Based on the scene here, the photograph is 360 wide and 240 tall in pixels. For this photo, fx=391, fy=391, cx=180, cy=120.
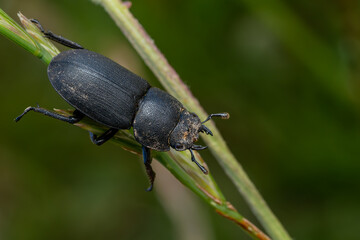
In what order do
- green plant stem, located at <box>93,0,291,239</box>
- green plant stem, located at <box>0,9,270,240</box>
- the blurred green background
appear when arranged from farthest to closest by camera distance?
the blurred green background → green plant stem, located at <box>93,0,291,239</box> → green plant stem, located at <box>0,9,270,240</box>

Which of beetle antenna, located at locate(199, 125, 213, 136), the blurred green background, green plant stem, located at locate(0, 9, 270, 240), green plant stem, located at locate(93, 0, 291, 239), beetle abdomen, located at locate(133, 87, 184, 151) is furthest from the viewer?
the blurred green background

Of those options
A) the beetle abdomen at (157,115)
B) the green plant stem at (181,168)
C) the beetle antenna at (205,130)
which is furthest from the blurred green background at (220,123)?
the green plant stem at (181,168)

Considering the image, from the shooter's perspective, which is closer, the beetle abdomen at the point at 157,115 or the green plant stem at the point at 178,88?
the green plant stem at the point at 178,88

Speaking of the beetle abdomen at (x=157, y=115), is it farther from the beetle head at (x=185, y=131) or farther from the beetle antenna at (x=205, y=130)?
the beetle antenna at (x=205, y=130)

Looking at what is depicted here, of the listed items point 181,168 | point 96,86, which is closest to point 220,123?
point 96,86

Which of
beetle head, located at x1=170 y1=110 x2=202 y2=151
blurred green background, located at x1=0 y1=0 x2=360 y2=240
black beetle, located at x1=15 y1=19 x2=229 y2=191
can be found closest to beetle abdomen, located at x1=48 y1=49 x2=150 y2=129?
black beetle, located at x1=15 y1=19 x2=229 y2=191

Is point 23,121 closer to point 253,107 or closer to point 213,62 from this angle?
point 213,62

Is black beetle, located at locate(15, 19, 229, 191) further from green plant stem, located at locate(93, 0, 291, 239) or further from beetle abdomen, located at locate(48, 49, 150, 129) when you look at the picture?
green plant stem, located at locate(93, 0, 291, 239)
